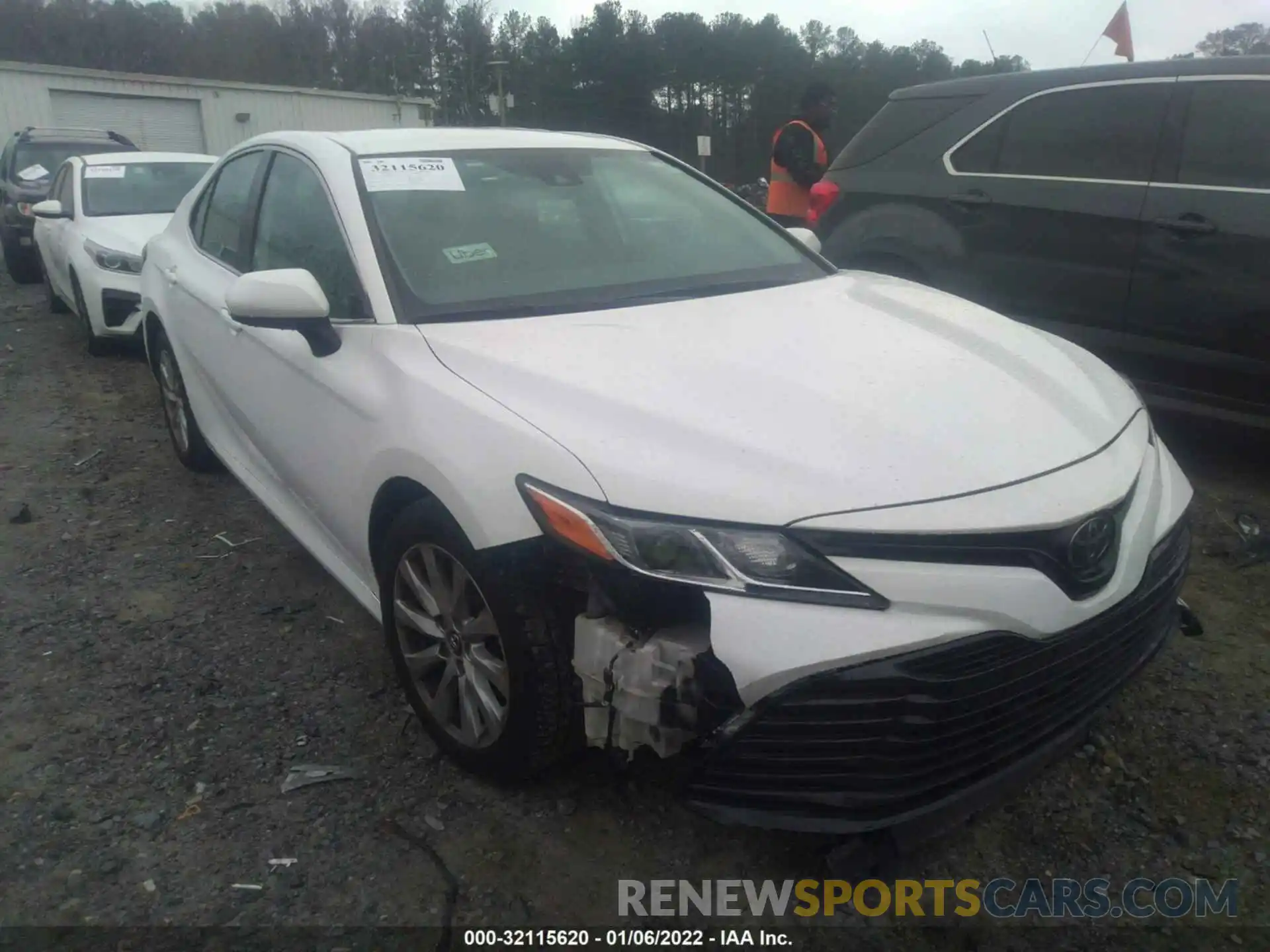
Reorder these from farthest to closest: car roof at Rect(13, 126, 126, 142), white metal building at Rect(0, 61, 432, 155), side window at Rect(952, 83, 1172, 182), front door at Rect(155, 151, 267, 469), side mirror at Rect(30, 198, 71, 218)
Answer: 1. white metal building at Rect(0, 61, 432, 155)
2. car roof at Rect(13, 126, 126, 142)
3. side mirror at Rect(30, 198, 71, 218)
4. side window at Rect(952, 83, 1172, 182)
5. front door at Rect(155, 151, 267, 469)

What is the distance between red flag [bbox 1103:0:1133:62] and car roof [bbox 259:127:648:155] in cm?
381

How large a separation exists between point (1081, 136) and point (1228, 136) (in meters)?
0.62

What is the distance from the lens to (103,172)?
8.02m

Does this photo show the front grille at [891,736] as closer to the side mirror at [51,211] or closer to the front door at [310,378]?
the front door at [310,378]

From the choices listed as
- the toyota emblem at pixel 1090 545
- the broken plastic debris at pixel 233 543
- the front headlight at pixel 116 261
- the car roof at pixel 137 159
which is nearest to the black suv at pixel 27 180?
the car roof at pixel 137 159

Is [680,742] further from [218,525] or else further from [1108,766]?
[218,525]

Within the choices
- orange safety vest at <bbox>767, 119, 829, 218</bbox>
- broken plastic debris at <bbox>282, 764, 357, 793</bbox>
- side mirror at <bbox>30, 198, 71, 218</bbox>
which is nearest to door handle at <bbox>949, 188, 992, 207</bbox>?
orange safety vest at <bbox>767, 119, 829, 218</bbox>

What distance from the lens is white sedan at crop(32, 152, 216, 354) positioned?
22.0 feet

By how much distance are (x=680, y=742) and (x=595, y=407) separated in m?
0.69

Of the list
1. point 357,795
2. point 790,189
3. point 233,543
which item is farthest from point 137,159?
point 357,795

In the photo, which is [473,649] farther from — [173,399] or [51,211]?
[51,211]

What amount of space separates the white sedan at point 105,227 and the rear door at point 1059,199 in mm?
5280

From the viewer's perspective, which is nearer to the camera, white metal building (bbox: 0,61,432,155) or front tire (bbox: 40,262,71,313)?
front tire (bbox: 40,262,71,313)

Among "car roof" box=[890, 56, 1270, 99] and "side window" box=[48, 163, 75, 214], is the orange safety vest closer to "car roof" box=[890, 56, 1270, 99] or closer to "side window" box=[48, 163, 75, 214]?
"car roof" box=[890, 56, 1270, 99]
